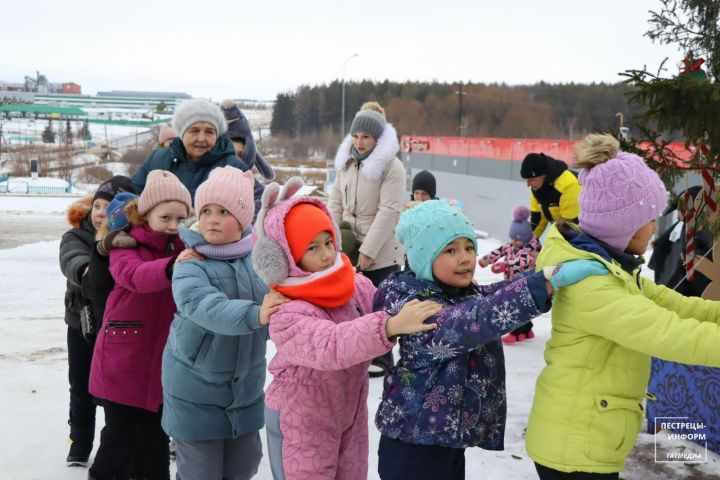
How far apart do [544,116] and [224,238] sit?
2971 inches

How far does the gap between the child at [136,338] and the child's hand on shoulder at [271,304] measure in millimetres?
851

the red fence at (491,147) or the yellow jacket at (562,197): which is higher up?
the red fence at (491,147)

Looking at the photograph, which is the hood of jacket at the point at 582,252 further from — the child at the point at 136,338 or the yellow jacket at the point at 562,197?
the yellow jacket at the point at 562,197

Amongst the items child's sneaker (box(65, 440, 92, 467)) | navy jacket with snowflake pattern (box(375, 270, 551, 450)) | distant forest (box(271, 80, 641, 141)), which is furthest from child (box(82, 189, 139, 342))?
distant forest (box(271, 80, 641, 141))

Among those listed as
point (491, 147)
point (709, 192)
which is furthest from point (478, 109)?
point (709, 192)

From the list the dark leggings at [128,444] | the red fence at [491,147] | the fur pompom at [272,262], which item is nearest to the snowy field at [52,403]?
the dark leggings at [128,444]

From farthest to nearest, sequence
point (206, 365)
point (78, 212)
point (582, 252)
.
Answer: point (78, 212) → point (206, 365) → point (582, 252)

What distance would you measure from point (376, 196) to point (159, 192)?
2142 millimetres

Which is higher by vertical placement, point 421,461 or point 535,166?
point 535,166

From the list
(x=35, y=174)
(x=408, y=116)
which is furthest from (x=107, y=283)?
(x=408, y=116)

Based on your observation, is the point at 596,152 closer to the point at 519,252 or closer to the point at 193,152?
the point at 193,152

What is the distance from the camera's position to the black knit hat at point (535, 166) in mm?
5160

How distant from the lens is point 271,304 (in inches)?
91.0

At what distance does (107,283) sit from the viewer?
10.3ft
